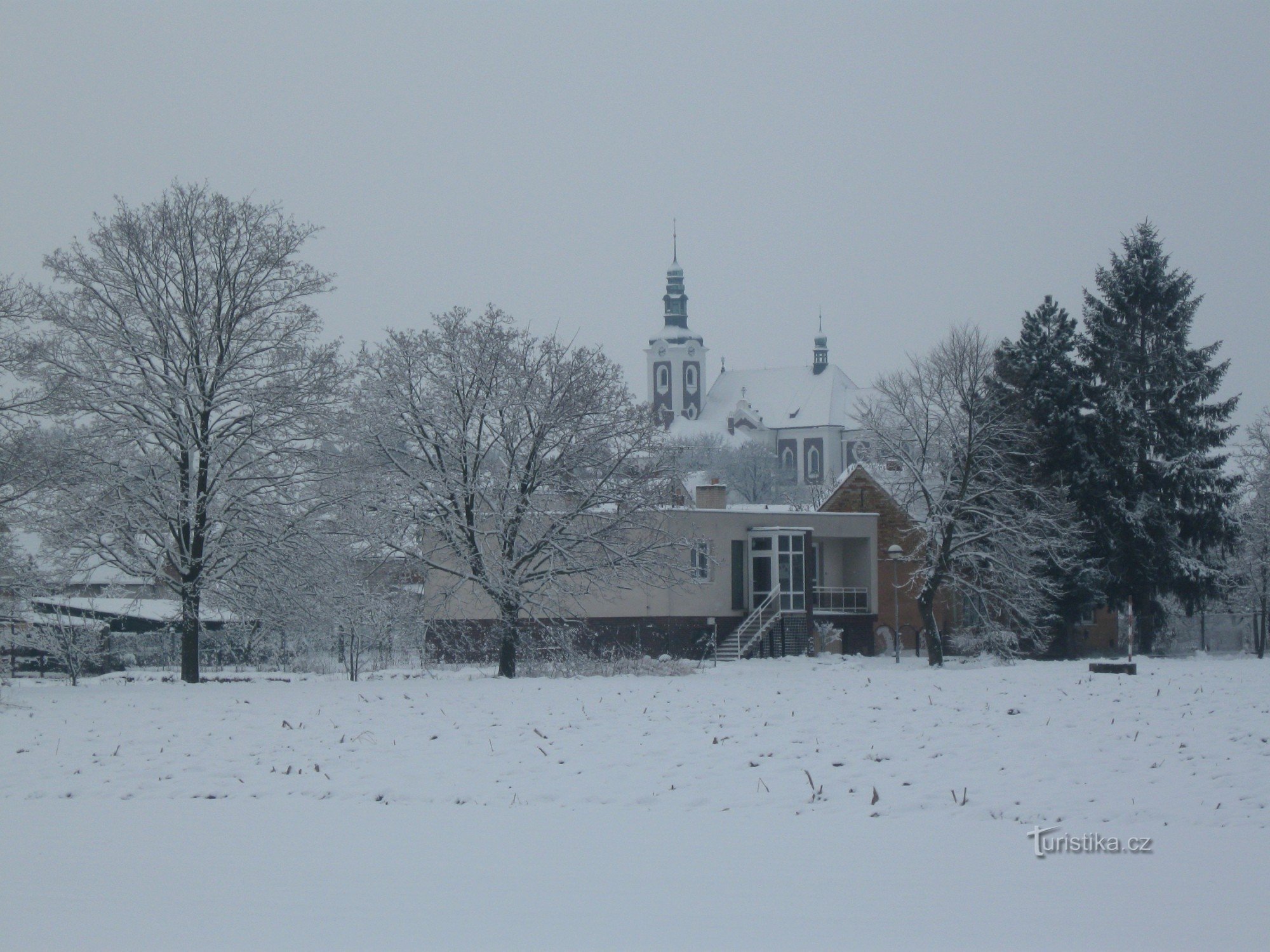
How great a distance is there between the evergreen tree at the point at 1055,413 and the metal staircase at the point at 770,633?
788cm

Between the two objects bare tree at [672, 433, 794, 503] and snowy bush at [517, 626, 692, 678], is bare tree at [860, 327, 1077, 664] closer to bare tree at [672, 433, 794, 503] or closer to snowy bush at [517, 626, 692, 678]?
snowy bush at [517, 626, 692, 678]

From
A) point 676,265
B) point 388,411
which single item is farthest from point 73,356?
point 676,265

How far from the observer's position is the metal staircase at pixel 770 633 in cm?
3953

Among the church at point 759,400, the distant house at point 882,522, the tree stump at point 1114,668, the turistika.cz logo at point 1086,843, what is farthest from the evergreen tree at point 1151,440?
the church at point 759,400

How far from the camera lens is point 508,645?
26.0 metres

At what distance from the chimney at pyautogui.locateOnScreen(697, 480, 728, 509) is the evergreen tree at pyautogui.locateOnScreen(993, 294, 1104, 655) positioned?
9.61 m

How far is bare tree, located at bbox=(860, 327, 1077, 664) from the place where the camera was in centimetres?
3594

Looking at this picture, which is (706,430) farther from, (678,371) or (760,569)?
(760,569)

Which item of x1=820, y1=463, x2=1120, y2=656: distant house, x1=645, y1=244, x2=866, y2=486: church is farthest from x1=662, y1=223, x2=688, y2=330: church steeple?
x1=820, y1=463, x2=1120, y2=656: distant house

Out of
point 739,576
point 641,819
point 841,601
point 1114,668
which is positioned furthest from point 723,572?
point 641,819

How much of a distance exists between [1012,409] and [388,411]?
853 inches

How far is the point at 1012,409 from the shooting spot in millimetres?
→ 39500

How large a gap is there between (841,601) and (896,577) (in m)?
2.33

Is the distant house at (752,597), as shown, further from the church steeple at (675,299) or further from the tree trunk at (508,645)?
the church steeple at (675,299)
